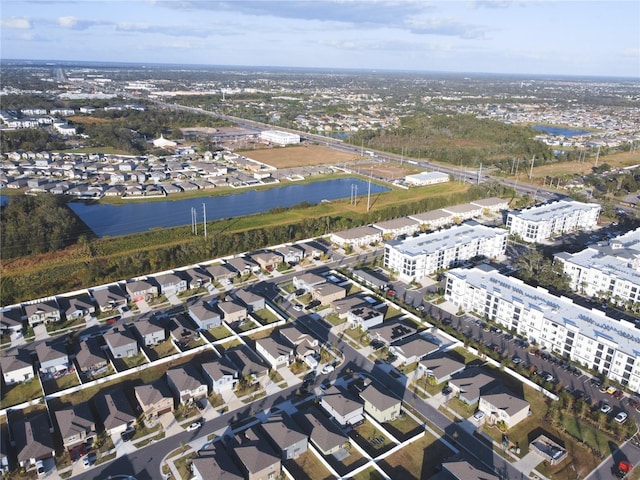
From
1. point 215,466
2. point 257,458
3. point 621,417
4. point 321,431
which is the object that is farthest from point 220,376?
point 621,417

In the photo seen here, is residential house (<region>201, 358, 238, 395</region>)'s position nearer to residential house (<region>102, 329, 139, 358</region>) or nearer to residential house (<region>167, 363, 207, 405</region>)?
residential house (<region>167, 363, 207, 405</region>)

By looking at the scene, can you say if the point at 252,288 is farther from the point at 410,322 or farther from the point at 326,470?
the point at 326,470

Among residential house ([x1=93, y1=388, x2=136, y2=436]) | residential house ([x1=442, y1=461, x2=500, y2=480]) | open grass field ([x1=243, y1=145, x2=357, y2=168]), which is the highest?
open grass field ([x1=243, y1=145, x2=357, y2=168])

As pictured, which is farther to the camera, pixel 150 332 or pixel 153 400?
pixel 150 332

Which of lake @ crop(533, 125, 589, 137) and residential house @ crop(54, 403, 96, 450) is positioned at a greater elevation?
lake @ crop(533, 125, 589, 137)

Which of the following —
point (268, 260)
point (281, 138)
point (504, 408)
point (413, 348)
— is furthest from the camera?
point (281, 138)

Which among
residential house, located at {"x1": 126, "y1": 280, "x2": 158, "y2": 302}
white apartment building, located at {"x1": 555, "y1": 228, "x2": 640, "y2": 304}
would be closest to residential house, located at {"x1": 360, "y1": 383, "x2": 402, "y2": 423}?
residential house, located at {"x1": 126, "y1": 280, "x2": 158, "y2": 302}

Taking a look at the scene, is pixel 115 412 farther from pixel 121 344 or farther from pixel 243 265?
pixel 243 265
